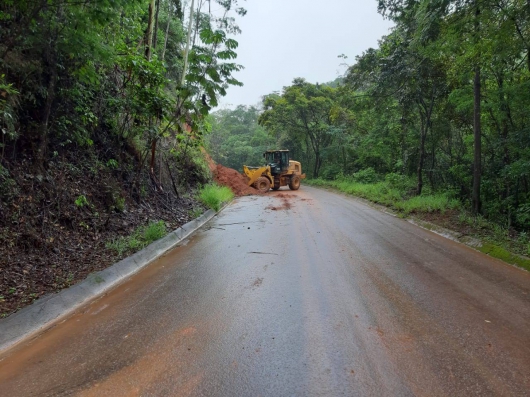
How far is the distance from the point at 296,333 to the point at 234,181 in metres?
18.4

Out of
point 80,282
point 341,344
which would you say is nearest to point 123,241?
point 80,282

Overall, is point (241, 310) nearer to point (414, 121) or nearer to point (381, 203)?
point (381, 203)

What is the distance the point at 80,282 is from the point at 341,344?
3499mm

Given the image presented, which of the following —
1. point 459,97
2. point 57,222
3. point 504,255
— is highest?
point 459,97

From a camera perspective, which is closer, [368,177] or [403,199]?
[403,199]

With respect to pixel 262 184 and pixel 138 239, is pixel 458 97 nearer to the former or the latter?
pixel 138 239

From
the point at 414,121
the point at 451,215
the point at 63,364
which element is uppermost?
the point at 414,121

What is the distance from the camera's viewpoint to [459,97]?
992 cm

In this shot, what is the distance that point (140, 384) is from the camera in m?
2.49

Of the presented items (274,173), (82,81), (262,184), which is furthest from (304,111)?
(82,81)

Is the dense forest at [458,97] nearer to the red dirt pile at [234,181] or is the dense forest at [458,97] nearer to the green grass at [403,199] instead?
the green grass at [403,199]

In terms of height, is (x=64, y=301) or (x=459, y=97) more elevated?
(x=459, y=97)

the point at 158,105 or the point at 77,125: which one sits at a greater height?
the point at 158,105

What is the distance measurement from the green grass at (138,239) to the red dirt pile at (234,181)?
41.4 feet
